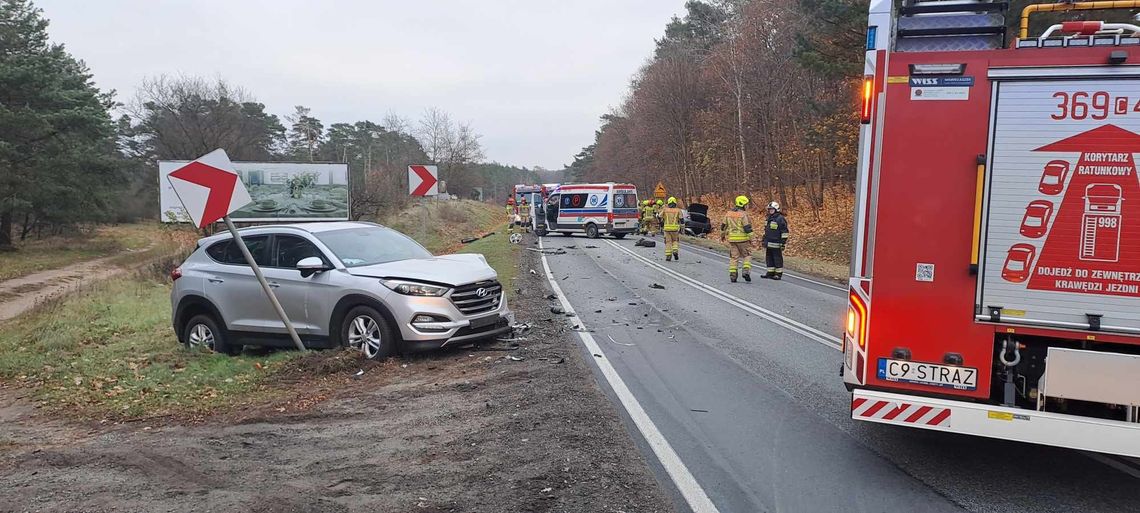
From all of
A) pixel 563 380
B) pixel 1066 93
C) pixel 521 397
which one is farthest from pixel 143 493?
pixel 1066 93

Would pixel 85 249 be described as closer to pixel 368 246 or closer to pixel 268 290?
pixel 368 246

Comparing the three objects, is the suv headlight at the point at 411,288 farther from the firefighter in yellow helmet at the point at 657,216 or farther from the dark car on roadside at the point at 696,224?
the dark car on roadside at the point at 696,224

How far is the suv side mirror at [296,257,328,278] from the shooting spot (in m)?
7.87

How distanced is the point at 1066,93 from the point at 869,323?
167cm

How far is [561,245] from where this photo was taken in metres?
29.3

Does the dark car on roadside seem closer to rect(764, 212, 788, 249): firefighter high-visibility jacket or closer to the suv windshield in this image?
rect(764, 212, 788, 249): firefighter high-visibility jacket

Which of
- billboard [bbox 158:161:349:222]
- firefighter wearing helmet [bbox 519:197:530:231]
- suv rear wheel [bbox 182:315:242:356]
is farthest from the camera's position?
firefighter wearing helmet [bbox 519:197:530:231]

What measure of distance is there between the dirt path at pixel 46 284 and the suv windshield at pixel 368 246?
40.9 feet

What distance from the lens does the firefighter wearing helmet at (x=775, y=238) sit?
15898 millimetres

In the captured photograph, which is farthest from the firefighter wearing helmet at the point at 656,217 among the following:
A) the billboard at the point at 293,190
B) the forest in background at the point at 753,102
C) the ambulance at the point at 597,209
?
the billboard at the point at 293,190

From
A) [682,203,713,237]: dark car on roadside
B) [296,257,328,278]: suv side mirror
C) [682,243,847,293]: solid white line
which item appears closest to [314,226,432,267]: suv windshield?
[296,257,328,278]: suv side mirror

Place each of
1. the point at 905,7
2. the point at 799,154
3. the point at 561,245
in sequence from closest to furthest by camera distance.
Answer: the point at 905,7 → the point at 561,245 → the point at 799,154

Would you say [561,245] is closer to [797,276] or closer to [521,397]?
[797,276]

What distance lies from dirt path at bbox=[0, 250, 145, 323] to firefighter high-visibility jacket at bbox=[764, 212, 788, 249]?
17.2 meters
